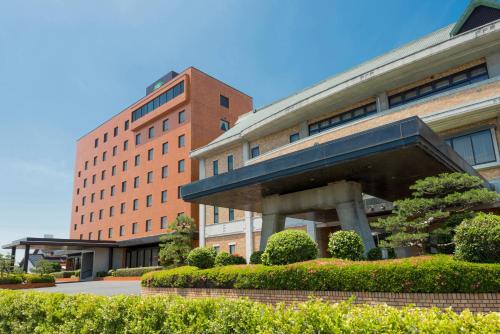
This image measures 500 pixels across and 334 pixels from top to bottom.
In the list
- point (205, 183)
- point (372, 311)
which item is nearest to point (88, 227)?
point (205, 183)

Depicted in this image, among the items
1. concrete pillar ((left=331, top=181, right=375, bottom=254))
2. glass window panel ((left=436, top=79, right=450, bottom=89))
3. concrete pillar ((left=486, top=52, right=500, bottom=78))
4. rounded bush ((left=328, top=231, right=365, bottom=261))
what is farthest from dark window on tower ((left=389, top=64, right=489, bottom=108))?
rounded bush ((left=328, top=231, right=365, bottom=261))

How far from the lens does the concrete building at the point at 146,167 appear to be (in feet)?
124

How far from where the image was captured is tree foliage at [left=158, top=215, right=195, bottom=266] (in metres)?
31.8

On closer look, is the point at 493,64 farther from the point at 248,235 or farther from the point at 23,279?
the point at 23,279

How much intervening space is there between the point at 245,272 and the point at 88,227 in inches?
1788

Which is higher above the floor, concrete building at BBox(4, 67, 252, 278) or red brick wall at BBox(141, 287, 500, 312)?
concrete building at BBox(4, 67, 252, 278)

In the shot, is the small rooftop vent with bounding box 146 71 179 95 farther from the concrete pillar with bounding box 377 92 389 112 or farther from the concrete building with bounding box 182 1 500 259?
the concrete pillar with bounding box 377 92 389 112

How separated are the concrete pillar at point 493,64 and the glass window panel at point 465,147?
10.5ft

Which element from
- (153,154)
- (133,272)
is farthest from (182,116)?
(133,272)

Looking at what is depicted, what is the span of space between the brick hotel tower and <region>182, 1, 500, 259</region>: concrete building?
11.4 metres

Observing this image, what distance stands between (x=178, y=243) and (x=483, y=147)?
78.9 feet

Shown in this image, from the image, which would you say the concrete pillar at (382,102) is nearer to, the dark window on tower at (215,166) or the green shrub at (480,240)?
the green shrub at (480,240)

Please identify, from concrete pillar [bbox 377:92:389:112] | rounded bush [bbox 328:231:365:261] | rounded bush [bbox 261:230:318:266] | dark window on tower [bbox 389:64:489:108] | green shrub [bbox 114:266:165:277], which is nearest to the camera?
rounded bush [bbox 328:231:365:261]

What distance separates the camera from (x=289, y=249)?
40.4ft
